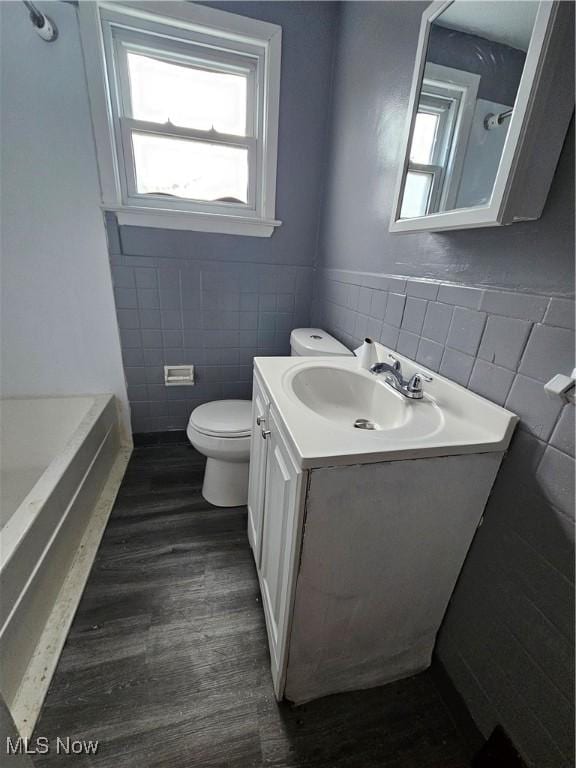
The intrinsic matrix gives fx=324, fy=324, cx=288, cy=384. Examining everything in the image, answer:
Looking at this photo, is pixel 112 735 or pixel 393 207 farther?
pixel 393 207

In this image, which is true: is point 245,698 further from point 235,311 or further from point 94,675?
point 235,311

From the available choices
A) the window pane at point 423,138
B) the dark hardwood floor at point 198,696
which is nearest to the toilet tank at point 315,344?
the window pane at point 423,138

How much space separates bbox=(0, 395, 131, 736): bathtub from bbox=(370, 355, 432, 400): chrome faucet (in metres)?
1.17

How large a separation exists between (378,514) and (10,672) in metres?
1.08

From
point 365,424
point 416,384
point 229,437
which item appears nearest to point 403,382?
point 416,384

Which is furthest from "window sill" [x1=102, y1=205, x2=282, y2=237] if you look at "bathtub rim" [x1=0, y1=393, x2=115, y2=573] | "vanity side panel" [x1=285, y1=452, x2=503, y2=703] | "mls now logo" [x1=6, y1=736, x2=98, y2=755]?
"mls now logo" [x1=6, y1=736, x2=98, y2=755]

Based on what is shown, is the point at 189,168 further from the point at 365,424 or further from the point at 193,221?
the point at 365,424

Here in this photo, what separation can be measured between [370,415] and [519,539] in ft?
1.58

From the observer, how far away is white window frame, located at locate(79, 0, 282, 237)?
136 cm

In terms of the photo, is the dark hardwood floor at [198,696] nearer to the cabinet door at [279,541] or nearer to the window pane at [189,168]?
the cabinet door at [279,541]

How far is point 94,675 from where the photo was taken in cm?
94

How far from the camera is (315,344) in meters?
1.51

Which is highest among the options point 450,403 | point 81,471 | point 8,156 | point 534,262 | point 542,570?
point 8,156

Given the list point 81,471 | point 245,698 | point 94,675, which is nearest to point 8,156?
point 81,471
